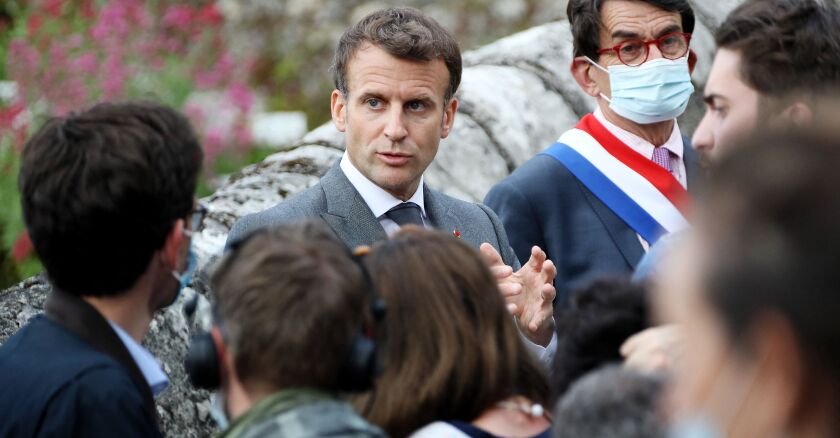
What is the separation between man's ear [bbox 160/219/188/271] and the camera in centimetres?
241

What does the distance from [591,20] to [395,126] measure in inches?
48.3

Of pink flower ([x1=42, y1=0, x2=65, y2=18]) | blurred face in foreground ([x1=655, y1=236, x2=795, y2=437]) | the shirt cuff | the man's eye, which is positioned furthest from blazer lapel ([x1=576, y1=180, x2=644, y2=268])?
pink flower ([x1=42, y1=0, x2=65, y2=18])

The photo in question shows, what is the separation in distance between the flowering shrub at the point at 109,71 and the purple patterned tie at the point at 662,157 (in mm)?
2462

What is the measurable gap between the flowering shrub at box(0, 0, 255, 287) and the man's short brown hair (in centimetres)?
291

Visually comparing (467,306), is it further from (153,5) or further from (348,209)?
(153,5)

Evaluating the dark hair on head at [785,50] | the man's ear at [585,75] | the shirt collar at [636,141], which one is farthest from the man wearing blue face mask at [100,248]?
the man's ear at [585,75]

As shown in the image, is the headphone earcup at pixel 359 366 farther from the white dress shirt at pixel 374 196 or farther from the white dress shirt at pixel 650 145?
the white dress shirt at pixel 650 145

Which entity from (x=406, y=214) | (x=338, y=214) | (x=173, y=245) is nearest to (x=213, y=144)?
(x=406, y=214)

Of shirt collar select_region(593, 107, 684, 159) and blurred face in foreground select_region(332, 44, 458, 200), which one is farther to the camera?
shirt collar select_region(593, 107, 684, 159)

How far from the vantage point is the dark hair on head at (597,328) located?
6.81ft

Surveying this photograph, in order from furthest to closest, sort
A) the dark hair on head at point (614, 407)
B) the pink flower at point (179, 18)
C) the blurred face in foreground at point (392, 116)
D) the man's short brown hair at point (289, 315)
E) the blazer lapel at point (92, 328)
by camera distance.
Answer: the pink flower at point (179, 18) → the blurred face in foreground at point (392, 116) → the blazer lapel at point (92, 328) → the man's short brown hair at point (289, 315) → the dark hair on head at point (614, 407)

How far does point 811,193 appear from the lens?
1282 mm

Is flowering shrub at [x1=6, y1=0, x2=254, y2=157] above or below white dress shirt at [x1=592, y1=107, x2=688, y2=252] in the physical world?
below

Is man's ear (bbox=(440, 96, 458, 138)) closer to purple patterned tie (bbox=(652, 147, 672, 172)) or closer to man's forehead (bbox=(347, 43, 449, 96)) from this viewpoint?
man's forehead (bbox=(347, 43, 449, 96))
